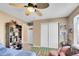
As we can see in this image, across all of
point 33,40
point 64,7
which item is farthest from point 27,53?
point 64,7

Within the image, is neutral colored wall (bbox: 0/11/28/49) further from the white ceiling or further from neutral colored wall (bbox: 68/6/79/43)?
neutral colored wall (bbox: 68/6/79/43)

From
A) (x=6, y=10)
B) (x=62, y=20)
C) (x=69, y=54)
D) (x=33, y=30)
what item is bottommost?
(x=69, y=54)

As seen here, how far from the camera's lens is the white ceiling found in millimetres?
1605

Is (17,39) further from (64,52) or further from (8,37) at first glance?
(64,52)

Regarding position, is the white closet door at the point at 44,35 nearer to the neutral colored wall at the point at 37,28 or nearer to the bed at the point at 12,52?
the neutral colored wall at the point at 37,28

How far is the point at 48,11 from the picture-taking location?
5.39 ft

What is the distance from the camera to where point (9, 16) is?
1.62 m

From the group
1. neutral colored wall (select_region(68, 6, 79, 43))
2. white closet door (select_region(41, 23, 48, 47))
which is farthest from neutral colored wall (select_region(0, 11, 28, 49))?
neutral colored wall (select_region(68, 6, 79, 43))

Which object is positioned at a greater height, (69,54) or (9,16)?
(9,16)

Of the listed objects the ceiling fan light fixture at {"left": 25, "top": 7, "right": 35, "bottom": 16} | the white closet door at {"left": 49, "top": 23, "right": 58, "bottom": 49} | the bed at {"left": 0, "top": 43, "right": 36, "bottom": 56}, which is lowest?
the bed at {"left": 0, "top": 43, "right": 36, "bottom": 56}

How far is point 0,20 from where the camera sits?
1634mm

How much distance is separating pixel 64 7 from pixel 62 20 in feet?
0.49

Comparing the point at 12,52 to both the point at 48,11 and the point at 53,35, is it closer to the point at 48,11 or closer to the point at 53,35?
the point at 53,35

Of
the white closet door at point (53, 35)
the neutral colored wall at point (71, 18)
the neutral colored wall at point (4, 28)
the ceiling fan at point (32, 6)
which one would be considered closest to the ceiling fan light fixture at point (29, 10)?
the ceiling fan at point (32, 6)
